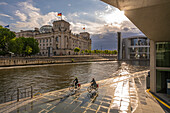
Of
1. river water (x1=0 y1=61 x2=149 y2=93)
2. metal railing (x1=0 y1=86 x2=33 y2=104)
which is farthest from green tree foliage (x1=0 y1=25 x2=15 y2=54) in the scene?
metal railing (x1=0 y1=86 x2=33 y2=104)

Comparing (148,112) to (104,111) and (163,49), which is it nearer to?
(104,111)

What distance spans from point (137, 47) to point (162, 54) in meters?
96.3

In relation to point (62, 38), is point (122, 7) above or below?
below

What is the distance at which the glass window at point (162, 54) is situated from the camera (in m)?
10.6

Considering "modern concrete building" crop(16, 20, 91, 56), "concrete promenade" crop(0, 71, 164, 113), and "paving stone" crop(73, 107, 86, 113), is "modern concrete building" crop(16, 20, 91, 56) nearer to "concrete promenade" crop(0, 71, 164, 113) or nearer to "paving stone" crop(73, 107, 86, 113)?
"concrete promenade" crop(0, 71, 164, 113)

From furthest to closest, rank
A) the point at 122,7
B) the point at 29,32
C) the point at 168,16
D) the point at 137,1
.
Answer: the point at 29,32 → the point at 168,16 → the point at 122,7 → the point at 137,1

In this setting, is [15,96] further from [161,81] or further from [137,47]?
[137,47]

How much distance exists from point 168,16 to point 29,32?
141042mm

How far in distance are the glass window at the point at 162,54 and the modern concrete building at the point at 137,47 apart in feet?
312

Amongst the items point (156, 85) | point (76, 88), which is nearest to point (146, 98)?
point (156, 85)

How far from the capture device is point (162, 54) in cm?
1093

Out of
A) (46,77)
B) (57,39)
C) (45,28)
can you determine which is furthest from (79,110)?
(45,28)

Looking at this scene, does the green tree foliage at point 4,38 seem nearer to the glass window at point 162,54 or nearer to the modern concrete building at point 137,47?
the glass window at point 162,54

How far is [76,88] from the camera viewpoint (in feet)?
37.2
